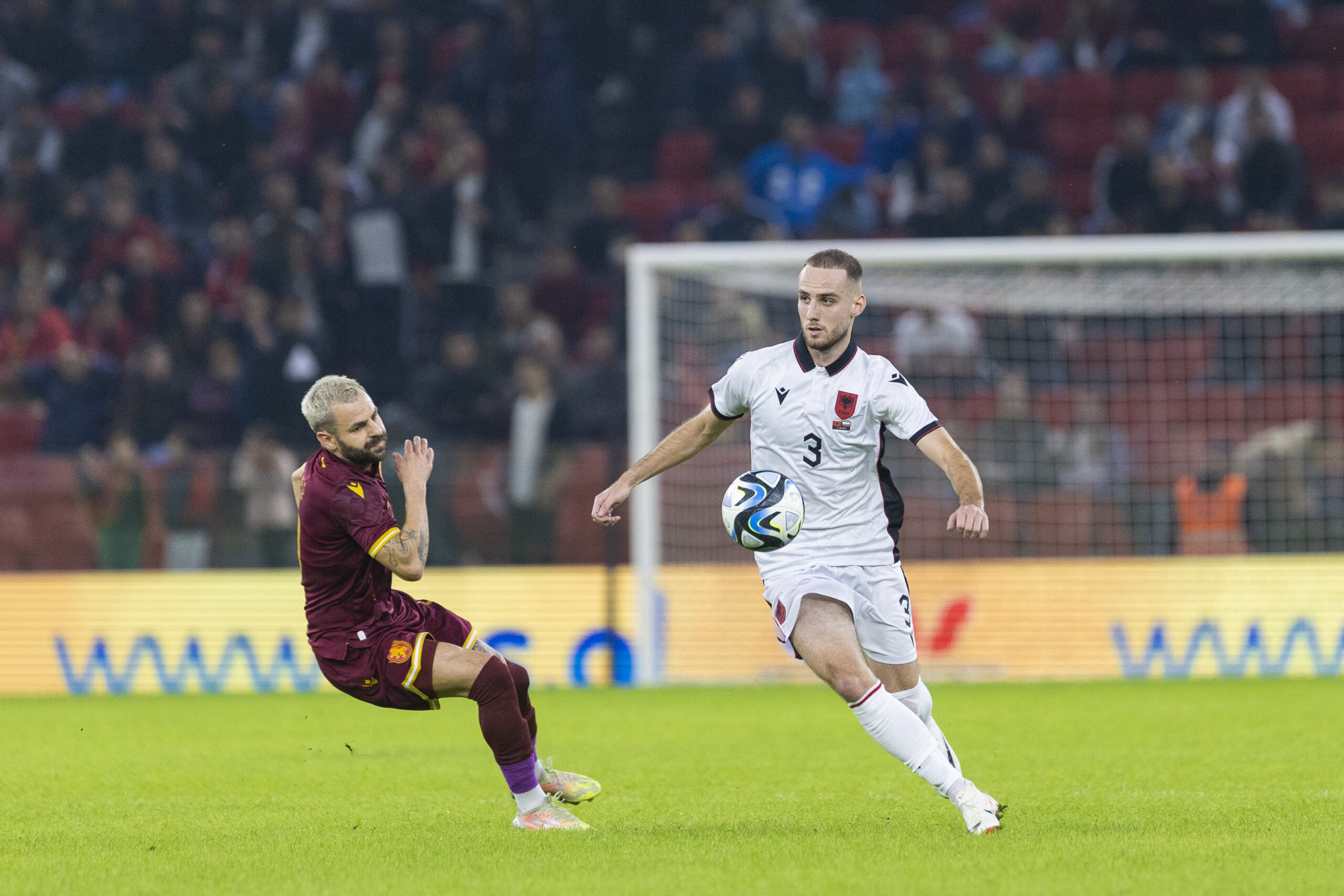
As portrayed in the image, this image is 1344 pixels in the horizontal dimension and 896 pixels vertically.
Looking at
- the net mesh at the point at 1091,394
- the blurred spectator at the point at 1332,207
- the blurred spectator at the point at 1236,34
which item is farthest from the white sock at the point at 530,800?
the blurred spectator at the point at 1236,34

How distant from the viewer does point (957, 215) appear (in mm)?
15969

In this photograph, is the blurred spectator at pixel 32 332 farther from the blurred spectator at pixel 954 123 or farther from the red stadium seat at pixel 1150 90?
the red stadium seat at pixel 1150 90

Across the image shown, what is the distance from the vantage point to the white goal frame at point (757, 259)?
1279cm

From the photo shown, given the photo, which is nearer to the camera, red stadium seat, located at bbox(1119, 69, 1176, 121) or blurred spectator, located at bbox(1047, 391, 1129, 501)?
blurred spectator, located at bbox(1047, 391, 1129, 501)

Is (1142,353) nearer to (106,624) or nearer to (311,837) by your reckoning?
(106,624)

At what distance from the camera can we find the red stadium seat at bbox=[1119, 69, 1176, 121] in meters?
17.7

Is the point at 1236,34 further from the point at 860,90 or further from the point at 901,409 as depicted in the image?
the point at 901,409

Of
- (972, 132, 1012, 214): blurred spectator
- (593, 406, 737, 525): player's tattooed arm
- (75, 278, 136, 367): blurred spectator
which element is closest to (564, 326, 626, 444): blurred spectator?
(972, 132, 1012, 214): blurred spectator

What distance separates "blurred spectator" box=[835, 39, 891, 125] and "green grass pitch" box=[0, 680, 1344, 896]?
8325 millimetres

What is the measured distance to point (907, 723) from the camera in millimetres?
5773

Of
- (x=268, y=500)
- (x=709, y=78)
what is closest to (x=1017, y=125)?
(x=709, y=78)

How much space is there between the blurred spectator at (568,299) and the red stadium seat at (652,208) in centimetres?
→ 135

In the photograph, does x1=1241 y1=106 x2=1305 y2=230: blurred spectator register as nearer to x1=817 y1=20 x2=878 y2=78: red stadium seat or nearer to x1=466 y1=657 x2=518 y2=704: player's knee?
x1=817 y1=20 x2=878 y2=78: red stadium seat

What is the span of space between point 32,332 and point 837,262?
1293 cm
